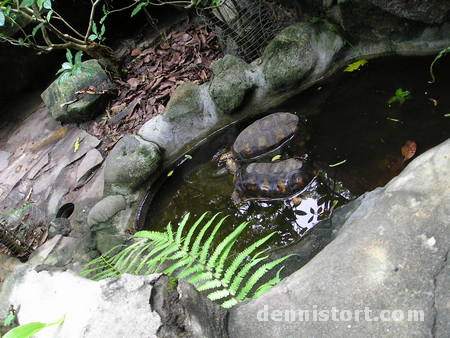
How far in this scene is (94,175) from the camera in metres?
4.16

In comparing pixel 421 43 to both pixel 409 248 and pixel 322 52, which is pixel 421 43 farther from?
pixel 409 248

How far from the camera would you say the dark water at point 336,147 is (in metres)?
2.88

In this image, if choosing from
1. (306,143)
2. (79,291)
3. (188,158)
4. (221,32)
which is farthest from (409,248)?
(221,32)

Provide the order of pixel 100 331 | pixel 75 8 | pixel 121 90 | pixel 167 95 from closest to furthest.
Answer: pixel 100 331
pixel 167 95
pixel 121 90
pixel 75 8

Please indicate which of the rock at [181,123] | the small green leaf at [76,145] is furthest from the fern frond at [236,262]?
the small green leaf at [76,145]

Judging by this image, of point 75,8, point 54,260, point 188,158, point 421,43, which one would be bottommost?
point 421,43

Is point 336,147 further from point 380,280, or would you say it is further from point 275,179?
point 380,280

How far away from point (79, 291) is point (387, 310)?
1172 millimetres

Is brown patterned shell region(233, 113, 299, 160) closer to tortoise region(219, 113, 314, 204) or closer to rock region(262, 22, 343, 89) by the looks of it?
tortoise region(219, 113, 314, 204)

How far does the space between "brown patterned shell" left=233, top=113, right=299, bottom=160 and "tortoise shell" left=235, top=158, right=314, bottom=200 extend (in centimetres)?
28

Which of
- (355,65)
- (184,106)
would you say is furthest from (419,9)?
(184,106)

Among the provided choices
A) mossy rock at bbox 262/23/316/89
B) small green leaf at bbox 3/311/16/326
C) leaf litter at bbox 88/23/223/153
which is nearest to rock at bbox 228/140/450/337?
small green leaf at bbox 3/311/16/326

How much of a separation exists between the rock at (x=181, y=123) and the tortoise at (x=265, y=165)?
45cm

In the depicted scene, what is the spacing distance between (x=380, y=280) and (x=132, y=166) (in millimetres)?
2614
